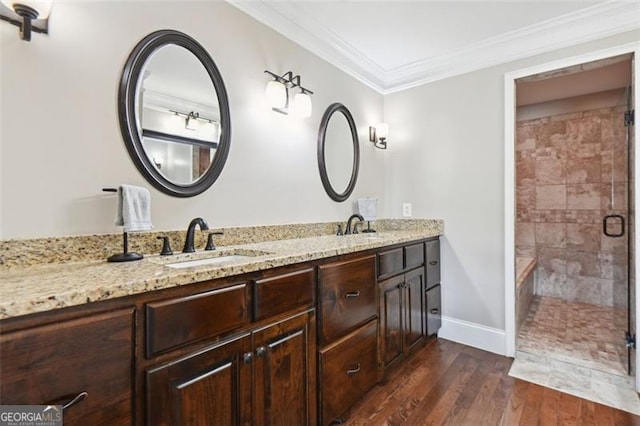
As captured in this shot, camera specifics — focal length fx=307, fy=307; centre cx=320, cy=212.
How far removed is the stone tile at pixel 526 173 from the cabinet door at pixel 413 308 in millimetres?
2593

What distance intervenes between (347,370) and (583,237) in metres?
3.59

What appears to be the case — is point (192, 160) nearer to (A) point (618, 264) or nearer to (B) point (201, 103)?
(B) point (201, 103)

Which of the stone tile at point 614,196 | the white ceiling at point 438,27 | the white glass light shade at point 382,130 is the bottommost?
the stone tile at point 614,196

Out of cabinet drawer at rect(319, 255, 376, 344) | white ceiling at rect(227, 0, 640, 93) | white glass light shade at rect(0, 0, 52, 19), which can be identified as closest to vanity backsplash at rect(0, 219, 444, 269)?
cabinet drawer at rect(319, 255, 376, 344)

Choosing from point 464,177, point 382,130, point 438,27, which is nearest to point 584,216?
point 464,177

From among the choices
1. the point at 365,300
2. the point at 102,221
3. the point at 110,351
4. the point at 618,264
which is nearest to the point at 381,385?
the point at 365,300

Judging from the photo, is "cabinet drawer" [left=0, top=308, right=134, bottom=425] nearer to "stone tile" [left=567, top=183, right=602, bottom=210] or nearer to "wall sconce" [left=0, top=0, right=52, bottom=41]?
"wall sconce" [left=0, top=0, right=52, bottom=41]

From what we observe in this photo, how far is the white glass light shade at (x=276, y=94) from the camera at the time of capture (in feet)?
6.21

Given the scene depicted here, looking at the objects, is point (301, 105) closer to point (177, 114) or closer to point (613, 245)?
point (177, 114)

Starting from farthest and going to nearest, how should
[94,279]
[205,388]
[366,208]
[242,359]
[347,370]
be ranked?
[366,208]
[347,370]
[242,359]
[205,388]
[94,279]

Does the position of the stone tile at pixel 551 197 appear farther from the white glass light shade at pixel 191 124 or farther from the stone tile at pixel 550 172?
the white glass light shade at pixel 191 124

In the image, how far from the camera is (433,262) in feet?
8.29

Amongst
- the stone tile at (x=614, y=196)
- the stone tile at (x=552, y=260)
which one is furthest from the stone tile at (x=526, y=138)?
the stone tile at (x=552, y=260)

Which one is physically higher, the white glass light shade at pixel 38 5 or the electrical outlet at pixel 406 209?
the white glass light shade at pixel 38 5
